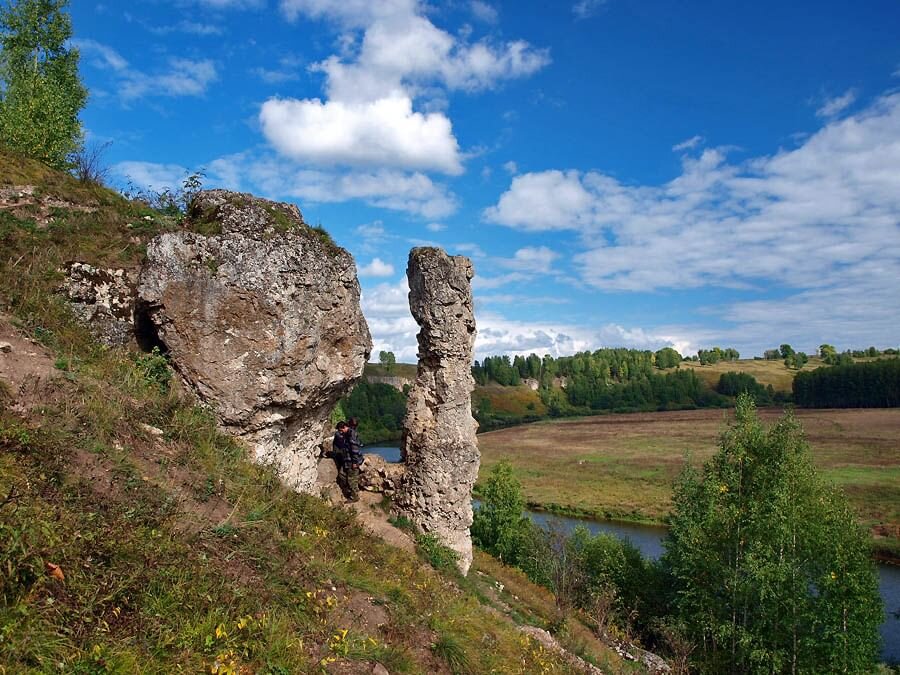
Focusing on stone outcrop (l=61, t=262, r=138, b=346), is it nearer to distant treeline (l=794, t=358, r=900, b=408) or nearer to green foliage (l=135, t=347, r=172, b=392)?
green foliage (l=135, t=347, r=172, b=392)

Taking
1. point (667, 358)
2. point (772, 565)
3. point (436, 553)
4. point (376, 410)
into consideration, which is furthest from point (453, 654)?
point (667, 358)

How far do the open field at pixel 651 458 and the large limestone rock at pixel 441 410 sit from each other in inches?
721

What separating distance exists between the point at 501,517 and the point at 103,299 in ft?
92.0

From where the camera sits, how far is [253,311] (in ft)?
34.2

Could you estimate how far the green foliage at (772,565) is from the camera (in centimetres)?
1895

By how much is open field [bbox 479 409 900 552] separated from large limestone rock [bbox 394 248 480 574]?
1830 centimetres

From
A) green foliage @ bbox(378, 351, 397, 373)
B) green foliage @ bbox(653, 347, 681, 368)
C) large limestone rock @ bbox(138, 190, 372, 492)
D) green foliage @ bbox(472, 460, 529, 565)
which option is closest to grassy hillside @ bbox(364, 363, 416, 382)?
green foliage @ bbox(378, 351, 397, 373)

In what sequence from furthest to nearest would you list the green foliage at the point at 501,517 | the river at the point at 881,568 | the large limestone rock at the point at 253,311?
1. the green foliage at the point at 501,517
2. the river at the point at 881,568
3. the large limestone rock at the point at 253,311

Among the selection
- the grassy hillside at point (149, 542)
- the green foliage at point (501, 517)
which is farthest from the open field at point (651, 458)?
the grassy hillside at point (149, 542)

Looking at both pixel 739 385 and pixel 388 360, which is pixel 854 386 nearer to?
pixel 739 385

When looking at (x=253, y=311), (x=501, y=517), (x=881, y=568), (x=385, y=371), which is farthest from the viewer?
(x=385, y=371)

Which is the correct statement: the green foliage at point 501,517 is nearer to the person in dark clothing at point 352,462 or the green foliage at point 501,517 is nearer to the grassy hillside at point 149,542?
the person in dark clothing at point 352,462

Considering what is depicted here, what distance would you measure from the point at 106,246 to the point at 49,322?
90.0 inches

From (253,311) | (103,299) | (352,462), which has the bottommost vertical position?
(352,462)
